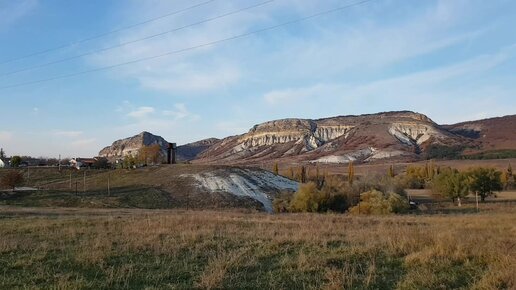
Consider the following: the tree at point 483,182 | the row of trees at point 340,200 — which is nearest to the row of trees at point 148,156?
the row of trees at point 340,200

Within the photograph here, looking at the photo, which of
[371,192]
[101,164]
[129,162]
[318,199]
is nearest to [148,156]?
[101,164]

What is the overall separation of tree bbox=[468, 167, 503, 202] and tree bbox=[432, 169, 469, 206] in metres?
2.98

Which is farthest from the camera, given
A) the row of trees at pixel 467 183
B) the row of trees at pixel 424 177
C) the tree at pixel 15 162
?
the row of trees at pixel 424 177

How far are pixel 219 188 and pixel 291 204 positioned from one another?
54.9ft

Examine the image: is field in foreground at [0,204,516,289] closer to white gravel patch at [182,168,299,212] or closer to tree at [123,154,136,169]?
white gravel patch at [182,168,299,212]

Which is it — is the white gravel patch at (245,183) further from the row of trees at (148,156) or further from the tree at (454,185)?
the row of trees at (148,156)

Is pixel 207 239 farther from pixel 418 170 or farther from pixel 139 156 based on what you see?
pixel 418 170

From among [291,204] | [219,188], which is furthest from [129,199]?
[291,204]

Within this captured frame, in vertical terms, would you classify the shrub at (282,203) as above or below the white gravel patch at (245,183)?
below

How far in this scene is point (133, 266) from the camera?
1051 centimetres

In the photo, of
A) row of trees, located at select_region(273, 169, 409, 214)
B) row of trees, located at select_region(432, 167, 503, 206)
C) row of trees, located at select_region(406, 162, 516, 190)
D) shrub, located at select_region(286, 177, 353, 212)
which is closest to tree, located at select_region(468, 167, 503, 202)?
row of trees, located at select_region(432, 167, 503, 206)

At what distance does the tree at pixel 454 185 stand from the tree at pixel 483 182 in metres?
2.98

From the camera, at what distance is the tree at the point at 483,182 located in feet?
317

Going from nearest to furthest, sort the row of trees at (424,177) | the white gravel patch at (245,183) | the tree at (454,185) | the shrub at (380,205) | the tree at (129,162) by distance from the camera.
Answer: the shrub at (380,205)
the white gravel patch at (245,183)
the tree at (454,185)
the tree at (129,162)
the row of trees at (424,177)
